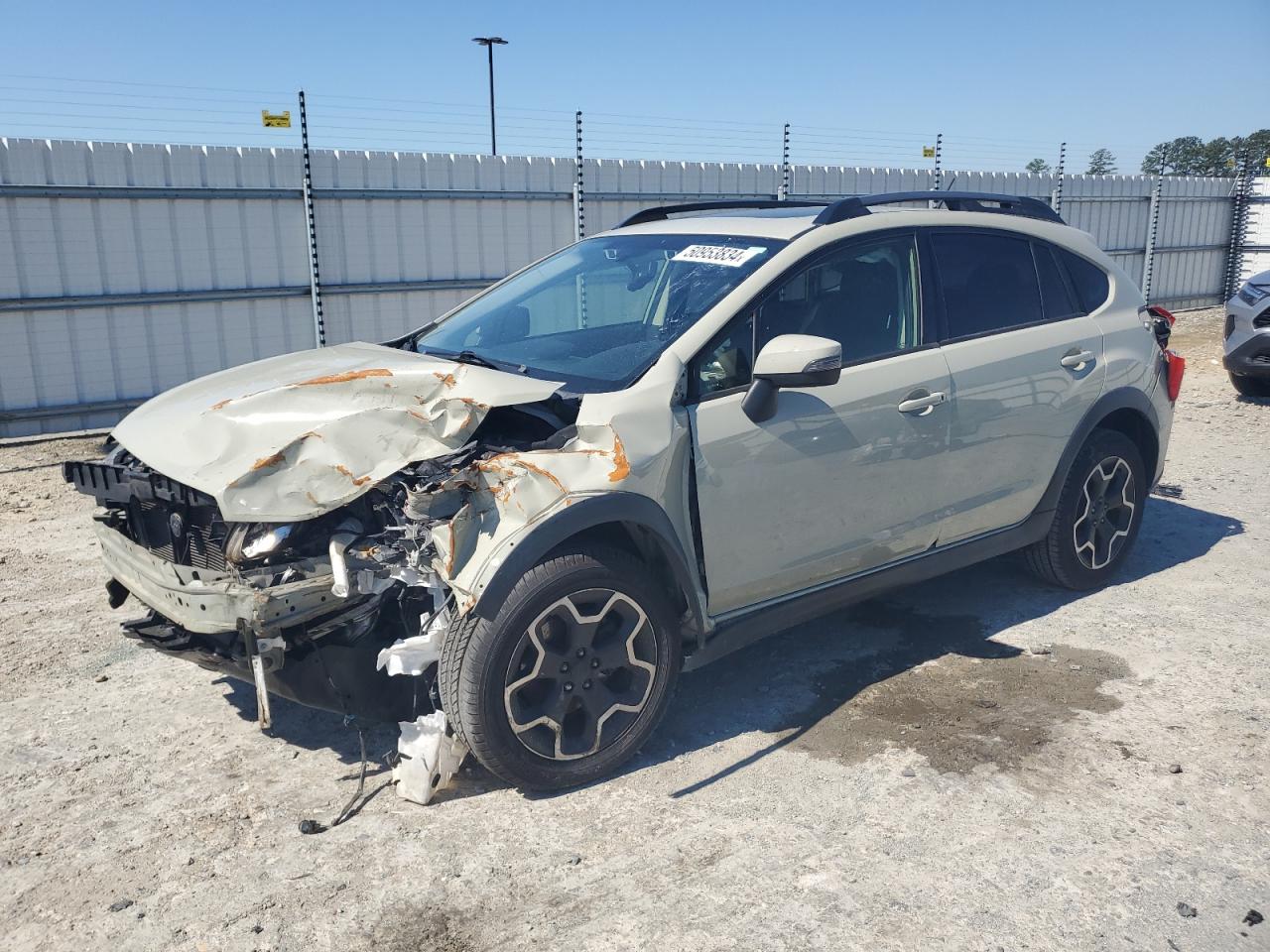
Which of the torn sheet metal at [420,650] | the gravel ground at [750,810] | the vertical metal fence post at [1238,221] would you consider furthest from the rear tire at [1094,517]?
the vertical metal fence post at [1238,221]

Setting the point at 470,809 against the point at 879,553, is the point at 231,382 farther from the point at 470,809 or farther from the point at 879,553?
the point at 879,553

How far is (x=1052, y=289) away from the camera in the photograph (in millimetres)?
5035

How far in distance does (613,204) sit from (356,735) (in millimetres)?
9578

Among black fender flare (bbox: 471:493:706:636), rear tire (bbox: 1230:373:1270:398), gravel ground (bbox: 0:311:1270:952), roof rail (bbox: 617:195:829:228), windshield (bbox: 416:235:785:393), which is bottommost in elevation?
gravel ground (bbox: 0:311:1270:952)

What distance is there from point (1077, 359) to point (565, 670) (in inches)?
116

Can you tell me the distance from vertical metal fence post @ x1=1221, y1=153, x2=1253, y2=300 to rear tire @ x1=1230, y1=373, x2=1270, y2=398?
10453mm

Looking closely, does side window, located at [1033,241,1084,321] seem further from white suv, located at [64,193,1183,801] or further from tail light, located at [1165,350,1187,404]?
tail light, located at [1165,350,1187,404]

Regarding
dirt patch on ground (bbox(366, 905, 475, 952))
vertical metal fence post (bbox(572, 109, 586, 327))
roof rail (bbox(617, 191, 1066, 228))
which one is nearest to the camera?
dirt patch on ground (bbox(366, 905, 475, 952))

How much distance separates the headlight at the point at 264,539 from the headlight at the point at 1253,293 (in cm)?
966

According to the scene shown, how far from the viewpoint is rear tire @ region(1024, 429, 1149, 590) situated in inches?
202

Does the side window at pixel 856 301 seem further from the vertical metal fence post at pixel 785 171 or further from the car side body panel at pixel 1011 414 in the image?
the vertical metal fence post at pixel 785 171

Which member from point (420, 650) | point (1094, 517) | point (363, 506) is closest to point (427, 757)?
point (420, 650)

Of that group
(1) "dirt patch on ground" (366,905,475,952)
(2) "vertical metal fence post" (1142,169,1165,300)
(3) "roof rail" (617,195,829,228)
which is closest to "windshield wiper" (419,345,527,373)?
(3) "roof rail" (617,195,829,228)

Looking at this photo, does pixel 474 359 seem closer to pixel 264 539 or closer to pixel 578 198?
pixel 264 539
